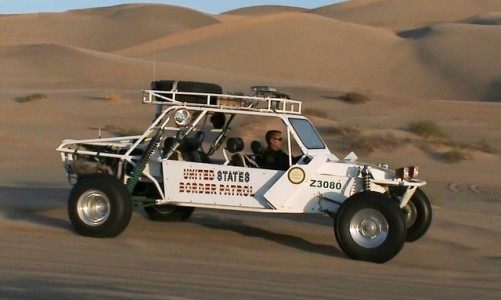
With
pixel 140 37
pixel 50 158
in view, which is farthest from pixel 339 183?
pixel 140 37

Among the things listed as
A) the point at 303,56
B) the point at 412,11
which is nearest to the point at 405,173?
the point at 303,56

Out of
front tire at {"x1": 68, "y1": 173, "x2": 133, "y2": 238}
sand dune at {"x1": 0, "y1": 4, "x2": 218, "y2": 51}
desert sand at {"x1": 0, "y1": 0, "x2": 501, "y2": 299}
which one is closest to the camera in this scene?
desert sand at {"x1": 0, "y1": 0, "x2": 501, "y2": 299}

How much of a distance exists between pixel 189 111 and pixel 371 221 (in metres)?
2.70

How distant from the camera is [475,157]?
2827 cm

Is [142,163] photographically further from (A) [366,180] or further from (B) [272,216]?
(B) [272,216]

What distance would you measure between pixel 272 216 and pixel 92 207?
3.53 m

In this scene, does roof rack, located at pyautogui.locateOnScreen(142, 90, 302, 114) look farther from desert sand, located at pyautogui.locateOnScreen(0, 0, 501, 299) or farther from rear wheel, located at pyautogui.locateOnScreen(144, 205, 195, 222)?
rear wheel, located at pyautogui.locateOnScreen(144, 205, 195, 222)

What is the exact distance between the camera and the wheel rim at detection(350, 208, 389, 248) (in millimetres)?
11461

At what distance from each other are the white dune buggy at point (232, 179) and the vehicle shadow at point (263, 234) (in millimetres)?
573

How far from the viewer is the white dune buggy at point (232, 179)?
1149 cm

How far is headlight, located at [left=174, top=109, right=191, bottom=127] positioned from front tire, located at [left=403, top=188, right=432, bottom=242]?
291 cm

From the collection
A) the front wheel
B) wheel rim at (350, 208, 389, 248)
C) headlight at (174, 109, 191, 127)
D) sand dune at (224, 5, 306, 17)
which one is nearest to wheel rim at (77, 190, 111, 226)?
headlight at (174, 109, 191, 127)

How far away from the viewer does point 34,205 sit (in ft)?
50.4

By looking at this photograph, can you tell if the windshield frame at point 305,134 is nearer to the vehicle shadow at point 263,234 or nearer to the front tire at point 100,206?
the vehicle shadow at point 263,234
